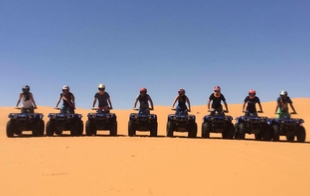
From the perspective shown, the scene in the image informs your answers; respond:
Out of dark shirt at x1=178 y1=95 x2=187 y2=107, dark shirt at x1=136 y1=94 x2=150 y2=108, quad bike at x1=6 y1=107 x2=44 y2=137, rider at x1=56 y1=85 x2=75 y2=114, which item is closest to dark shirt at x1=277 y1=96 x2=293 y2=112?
dark shirt at x1=178 y1=95 x2=187 y2=107

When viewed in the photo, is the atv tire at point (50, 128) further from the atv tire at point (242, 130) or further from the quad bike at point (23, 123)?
the atv tire at point (242, 130)

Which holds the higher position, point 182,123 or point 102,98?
point 102,98

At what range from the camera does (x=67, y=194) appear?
4.78 meters

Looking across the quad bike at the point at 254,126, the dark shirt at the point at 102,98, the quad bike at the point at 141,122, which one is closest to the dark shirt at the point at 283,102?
the quad bike at the point at 254,126

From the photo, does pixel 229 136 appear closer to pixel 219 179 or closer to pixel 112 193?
pixel 219 179

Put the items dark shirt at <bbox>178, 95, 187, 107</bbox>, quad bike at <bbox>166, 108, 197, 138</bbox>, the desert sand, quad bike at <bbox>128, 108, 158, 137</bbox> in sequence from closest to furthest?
the desert sand < quad bike at <bbox>166, 108, 197, 138</bbox> < quad bike at <bbox>128, 108, 158, 137</bbox> < dark shirt at <bbox>178, 95, 187, 107</bbox>

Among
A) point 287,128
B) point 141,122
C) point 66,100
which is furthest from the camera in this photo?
point 66,100

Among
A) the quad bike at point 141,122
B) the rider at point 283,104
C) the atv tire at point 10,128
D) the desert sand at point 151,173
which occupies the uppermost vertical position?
the rider at point 283,104

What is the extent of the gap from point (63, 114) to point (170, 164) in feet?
28.0

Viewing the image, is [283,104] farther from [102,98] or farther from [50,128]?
[50,128]

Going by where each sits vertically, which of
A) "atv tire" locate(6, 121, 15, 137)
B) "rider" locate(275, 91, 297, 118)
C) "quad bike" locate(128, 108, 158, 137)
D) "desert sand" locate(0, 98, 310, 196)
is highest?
"rider" locate(275, 91, 297, 118)

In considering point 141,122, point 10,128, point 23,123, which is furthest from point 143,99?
point 10,128

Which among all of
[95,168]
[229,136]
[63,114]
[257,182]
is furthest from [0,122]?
[257,182]

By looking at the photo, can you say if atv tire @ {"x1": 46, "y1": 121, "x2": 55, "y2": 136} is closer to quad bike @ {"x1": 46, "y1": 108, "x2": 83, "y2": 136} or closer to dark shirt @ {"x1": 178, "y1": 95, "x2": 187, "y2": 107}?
quad bike @ {"x1": 46, "y1": 108, "x2": 83, "y2": 136}
